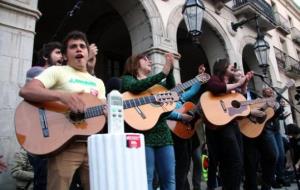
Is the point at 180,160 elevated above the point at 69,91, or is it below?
below

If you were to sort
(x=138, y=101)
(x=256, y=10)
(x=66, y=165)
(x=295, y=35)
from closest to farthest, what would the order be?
→ 1. (x=66, y=165)
2. (x=138, y=101)
3. (x=256, y=10)
4. (x=295, y=35)

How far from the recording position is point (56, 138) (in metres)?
2.35

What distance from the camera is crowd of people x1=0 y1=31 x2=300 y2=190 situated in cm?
243

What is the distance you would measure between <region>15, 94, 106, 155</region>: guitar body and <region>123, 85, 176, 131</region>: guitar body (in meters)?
0.56

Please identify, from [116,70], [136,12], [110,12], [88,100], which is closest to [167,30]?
[136,12]

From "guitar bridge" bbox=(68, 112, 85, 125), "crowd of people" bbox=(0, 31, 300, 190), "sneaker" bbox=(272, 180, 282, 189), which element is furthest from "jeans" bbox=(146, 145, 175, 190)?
"sneaker" bbox=(272, 180, 282, 189)

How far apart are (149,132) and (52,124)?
1.05 m

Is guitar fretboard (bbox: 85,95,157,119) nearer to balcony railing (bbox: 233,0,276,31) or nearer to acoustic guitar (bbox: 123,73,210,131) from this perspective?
acoustic guitar (bbox: 123,73,210,131)

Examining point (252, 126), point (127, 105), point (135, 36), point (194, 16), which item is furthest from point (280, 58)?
point (127, 105)

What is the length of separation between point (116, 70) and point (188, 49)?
139 inches

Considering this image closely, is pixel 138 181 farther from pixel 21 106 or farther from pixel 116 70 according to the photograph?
pixel 116 70

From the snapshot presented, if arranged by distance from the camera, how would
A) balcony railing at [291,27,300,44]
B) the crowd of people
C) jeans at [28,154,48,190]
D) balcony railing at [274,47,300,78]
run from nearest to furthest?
the crowd of people
jeans at [28,154,48,190]
balcony railing at [274,47,300,78]
balcony railing at [291,27,300,44]

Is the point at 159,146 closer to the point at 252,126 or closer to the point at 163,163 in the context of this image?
the point at 163,163

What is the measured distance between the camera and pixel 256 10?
A: 42.6 ft
